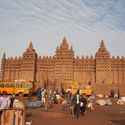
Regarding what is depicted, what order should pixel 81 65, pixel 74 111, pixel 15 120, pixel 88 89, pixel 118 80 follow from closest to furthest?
1. pixel 15 120
2. pixel 74 111
3. pixel 88 89
4. pixel 118 80
5. pixel 81 65

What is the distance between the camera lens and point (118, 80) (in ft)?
125

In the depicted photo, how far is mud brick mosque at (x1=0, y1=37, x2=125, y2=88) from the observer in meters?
38.9

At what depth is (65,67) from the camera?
40531mm

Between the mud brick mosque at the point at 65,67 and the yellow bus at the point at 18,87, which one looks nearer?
the yellow bus at the point at 18,87

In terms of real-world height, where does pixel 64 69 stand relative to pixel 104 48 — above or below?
below

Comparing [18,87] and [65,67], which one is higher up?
[65,67]

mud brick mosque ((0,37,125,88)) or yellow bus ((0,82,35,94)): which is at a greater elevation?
mud brick mosque ((0,37,125,88))

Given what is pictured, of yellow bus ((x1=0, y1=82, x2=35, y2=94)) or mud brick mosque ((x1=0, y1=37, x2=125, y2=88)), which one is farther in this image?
mud brick mosque ((x1=0, y1=37, x2=125, y2=88))

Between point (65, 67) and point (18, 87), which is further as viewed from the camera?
point (65, 67)

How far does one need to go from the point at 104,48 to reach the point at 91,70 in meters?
6.12

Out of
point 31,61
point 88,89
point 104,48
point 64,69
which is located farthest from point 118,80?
point 31,61

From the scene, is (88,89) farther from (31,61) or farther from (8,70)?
(8,70)

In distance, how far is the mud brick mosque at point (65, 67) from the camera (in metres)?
38.9

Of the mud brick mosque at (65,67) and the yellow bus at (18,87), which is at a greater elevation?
the mud brick mosque at (65,67)
